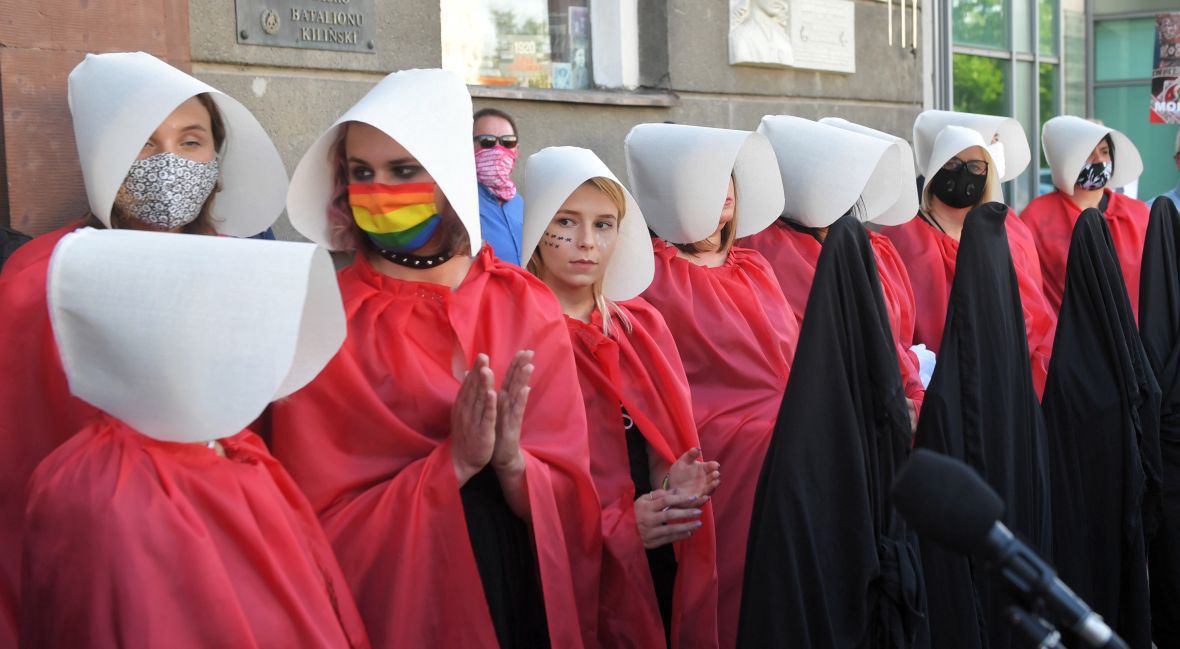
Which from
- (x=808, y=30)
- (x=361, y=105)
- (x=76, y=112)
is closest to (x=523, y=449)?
(x=361, y=105)

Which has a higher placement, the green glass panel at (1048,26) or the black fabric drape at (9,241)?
the green glass panel at (1048,26)

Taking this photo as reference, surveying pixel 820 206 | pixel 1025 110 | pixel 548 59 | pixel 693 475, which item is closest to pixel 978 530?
pixel 693 475

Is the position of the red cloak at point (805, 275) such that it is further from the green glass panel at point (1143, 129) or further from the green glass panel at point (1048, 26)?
the green glass panel at point (1143, 129)

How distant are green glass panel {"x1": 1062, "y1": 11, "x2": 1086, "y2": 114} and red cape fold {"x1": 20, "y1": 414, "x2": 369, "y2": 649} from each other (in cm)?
1323

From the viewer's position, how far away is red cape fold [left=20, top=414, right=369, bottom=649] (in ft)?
8.10

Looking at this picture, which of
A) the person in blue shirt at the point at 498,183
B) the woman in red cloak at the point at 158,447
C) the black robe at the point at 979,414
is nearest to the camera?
the woman in red cloak at the point at 158,447

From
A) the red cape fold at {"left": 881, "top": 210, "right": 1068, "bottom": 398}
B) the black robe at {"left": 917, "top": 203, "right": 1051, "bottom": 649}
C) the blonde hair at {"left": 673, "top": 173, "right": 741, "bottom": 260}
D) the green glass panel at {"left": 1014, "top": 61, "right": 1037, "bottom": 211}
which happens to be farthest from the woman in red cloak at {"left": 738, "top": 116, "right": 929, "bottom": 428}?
the green glass panel at {"left": 1014, "top": 61, "right": 1037, "bottom": 211}

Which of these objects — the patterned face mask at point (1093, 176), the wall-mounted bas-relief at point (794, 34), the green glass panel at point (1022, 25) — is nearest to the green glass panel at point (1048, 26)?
the green glass panel at point (1022, 25)

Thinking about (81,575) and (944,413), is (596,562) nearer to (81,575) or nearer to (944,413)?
(944,413)

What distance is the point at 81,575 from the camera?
2.47m

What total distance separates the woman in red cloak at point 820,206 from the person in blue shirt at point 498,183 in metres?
0.98

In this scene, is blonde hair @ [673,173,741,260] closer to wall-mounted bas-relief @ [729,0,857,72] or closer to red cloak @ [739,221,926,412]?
red cloak @ [739,221,926,412]

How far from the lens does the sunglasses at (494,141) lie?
19.9 ft

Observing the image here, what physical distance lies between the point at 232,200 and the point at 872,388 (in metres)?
1.95
